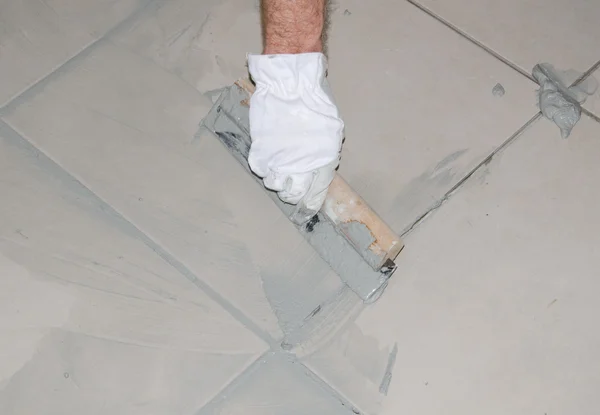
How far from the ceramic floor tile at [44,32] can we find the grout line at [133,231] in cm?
16

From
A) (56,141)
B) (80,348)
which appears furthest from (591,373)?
(56,141)

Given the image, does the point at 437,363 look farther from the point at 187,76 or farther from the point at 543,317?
the point at 187,76

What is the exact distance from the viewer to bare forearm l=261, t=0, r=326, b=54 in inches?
54.5

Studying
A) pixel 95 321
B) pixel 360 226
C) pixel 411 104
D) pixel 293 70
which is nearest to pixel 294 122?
pixel 293 70

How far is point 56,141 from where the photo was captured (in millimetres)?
1745

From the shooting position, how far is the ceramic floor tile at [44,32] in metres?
1.85

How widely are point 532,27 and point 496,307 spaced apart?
34.4 inches

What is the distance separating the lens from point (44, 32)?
1.92 m

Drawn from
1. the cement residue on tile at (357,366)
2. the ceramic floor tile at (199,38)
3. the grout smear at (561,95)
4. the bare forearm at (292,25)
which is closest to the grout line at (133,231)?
the cement residue on tile at (357,366)

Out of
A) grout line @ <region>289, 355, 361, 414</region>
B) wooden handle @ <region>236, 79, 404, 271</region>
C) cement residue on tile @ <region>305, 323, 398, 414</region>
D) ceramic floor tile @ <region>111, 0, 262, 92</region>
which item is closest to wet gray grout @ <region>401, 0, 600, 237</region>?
wooden handle @ <region>236, 79, 404, 271</region>

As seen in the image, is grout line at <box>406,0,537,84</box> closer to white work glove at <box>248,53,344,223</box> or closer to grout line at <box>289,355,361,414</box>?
white work glove at <box>248,53,344,223</box>

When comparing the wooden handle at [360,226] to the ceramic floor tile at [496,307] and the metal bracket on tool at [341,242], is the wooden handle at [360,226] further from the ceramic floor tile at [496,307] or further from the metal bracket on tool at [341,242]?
the ceramic floor tile at [496,307]

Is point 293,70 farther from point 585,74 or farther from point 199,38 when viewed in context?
point 585,74

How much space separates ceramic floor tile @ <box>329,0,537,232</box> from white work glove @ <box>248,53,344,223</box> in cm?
30
